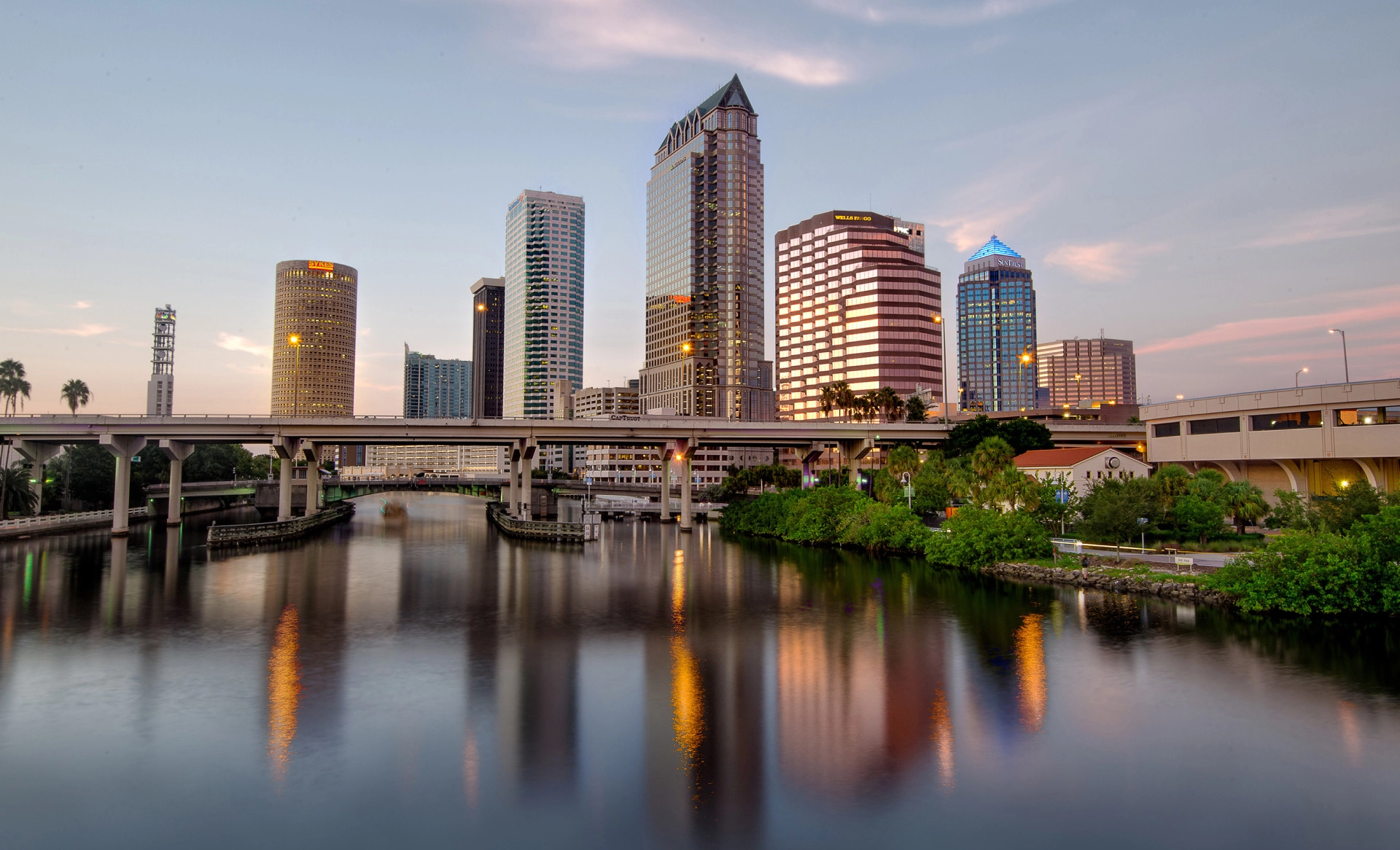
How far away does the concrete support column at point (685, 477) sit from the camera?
105m

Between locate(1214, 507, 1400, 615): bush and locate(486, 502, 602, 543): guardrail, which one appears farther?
locate(486, 502, 602, 543): guardrail

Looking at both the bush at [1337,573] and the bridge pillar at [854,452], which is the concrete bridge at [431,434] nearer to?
the bridge pillar at [854,452]

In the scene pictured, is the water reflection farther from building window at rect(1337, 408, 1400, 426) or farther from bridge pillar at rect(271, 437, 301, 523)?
building window at rect(1337, 408, 1400, 426)

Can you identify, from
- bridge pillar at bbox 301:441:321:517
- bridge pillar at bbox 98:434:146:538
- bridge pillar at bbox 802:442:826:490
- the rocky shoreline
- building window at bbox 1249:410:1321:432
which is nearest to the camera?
the rocky shoreline

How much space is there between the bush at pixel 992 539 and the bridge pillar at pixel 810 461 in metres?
47.2

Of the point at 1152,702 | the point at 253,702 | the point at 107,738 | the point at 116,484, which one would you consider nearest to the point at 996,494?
the point at 1152,702

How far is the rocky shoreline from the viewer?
4462cm

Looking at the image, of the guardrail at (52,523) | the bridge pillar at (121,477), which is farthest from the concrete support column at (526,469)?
the guardrail at (52,523)

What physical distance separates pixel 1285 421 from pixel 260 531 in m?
106

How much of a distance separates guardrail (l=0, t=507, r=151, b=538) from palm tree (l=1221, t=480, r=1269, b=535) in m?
114

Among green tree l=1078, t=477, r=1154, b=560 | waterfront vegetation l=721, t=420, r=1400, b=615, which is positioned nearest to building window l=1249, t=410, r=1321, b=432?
waterfront vegetation l=721, t=420, r=1400, b=615

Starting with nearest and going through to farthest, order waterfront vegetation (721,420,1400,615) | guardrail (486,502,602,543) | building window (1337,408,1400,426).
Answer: waterfront vegetation (721,420,1400,615) → building window (1337,408,1400,426) → guardrail (486,502,602,543)

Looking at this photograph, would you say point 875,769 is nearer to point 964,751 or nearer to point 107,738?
point 964,751

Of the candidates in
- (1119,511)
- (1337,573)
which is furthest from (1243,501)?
(1337,573)
